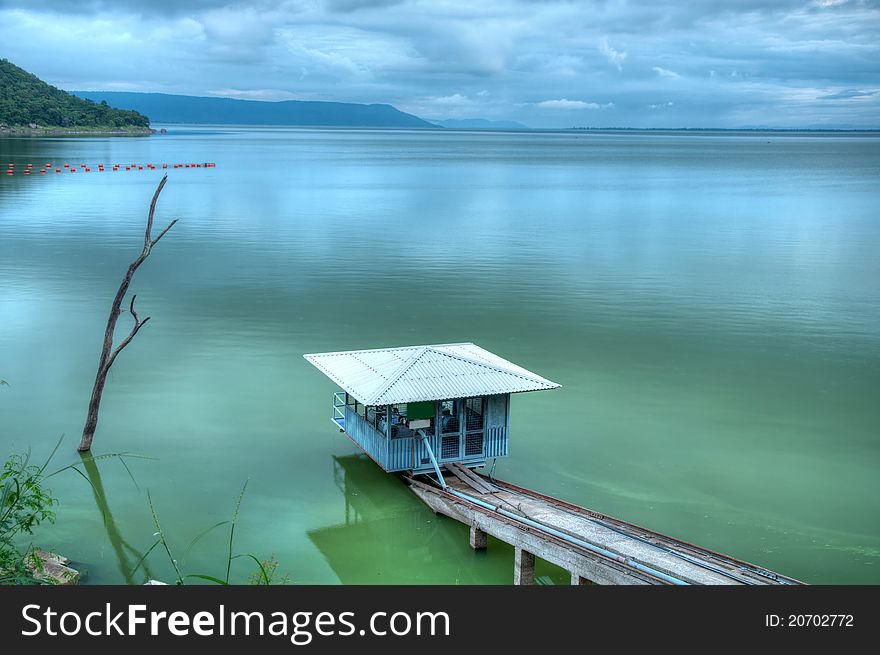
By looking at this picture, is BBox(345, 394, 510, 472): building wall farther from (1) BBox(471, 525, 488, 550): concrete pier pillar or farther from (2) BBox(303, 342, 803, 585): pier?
(1) BBox(471, 525, 488, 550): concrete pier pillar

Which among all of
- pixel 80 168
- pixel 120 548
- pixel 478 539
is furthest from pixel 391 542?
pixel 80 168

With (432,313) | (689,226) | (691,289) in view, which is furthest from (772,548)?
(689,226)

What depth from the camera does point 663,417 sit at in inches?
915

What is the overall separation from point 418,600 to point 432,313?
27470mm

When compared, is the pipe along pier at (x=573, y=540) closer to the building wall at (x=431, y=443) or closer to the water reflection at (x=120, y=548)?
the building wall at (x=431, y=443)

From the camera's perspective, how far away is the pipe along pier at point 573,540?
13.4 meters

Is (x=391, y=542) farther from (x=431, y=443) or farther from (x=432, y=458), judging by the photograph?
(x=431, y=443)

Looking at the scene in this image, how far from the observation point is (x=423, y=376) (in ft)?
60.5

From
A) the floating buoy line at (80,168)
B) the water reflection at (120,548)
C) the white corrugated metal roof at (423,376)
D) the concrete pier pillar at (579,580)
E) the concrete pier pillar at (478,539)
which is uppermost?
the floating buoy line at (80,168)

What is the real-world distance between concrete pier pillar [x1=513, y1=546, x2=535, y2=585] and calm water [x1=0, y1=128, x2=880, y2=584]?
0.76 m

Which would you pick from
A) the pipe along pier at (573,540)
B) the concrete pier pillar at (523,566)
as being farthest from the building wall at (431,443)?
the concrete pier pillar at (523,566)

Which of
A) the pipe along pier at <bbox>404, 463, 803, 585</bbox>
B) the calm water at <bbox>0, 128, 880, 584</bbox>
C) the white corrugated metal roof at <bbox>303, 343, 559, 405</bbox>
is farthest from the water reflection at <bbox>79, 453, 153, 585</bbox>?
the pipe along pier at <bbox>404, 463, 803, 585</bbox>

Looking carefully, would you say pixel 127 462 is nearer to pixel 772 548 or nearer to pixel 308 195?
pixel 772 548

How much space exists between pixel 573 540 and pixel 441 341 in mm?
16190
